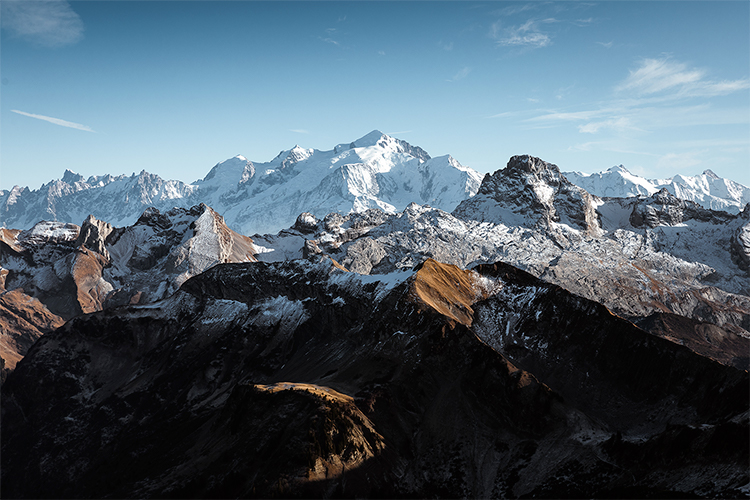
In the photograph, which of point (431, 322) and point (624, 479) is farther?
point (431, 322)

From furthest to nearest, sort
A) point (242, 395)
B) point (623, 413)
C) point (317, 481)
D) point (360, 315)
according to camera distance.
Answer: point (360, 315), point (242, 395), point (623, 413), point (317, 481)

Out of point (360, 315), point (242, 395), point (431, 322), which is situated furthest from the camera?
point (360, 315)

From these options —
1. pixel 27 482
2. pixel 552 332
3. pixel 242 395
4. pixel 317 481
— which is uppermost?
pixel 552 332

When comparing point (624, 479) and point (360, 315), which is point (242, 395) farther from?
point (624, 479)

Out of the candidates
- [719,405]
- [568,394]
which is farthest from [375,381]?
[719,405]

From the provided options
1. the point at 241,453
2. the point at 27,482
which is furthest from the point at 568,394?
the point at 27,482

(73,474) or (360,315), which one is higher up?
(360,315)

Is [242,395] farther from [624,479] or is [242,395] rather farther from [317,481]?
[624,479]
